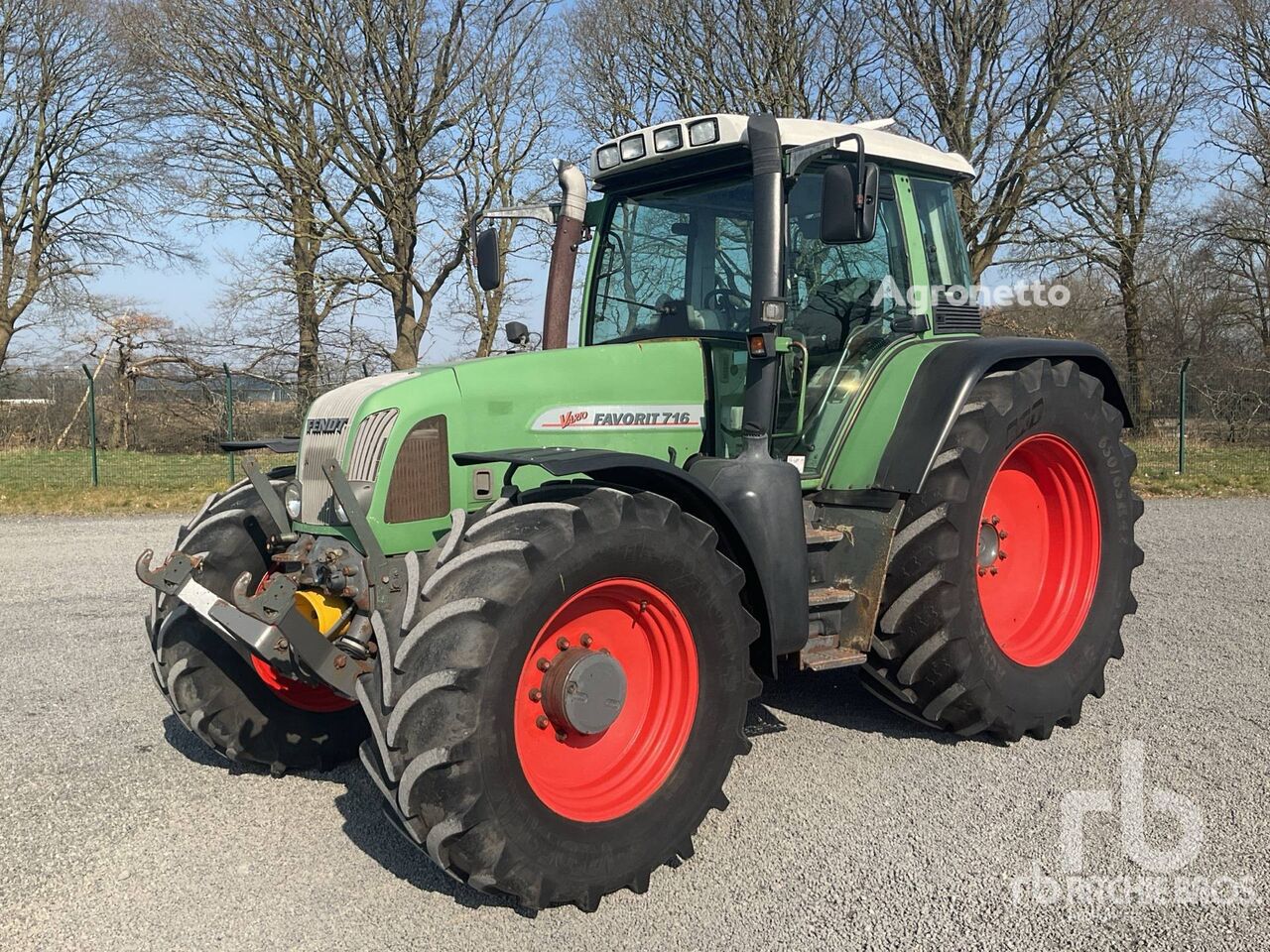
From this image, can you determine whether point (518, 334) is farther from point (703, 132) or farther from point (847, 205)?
point (847, 205)

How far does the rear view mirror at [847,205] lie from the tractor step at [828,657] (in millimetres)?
1507

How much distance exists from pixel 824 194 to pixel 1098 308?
1997 cm

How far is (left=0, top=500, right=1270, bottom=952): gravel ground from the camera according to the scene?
2.87 m

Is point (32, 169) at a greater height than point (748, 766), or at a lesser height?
greater

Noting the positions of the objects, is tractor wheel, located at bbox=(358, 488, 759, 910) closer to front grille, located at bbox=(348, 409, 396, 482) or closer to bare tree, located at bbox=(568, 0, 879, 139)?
front grille, located at bbox=(348, 409, 396, 482)

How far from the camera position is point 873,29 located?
1872cm

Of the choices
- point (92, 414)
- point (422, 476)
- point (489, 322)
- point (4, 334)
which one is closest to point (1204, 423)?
point (489, 322)

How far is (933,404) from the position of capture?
418 centimetres

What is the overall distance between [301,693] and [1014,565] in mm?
3118

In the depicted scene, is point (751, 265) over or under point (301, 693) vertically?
over

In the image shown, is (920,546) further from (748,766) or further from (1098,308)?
(1098,308)

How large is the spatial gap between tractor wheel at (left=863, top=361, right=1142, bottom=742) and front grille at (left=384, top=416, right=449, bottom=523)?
175 cm

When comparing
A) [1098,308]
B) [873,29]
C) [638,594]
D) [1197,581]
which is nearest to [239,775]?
[638,594]

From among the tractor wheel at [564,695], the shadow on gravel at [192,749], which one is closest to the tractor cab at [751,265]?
the tractor wheel at [564,695]
